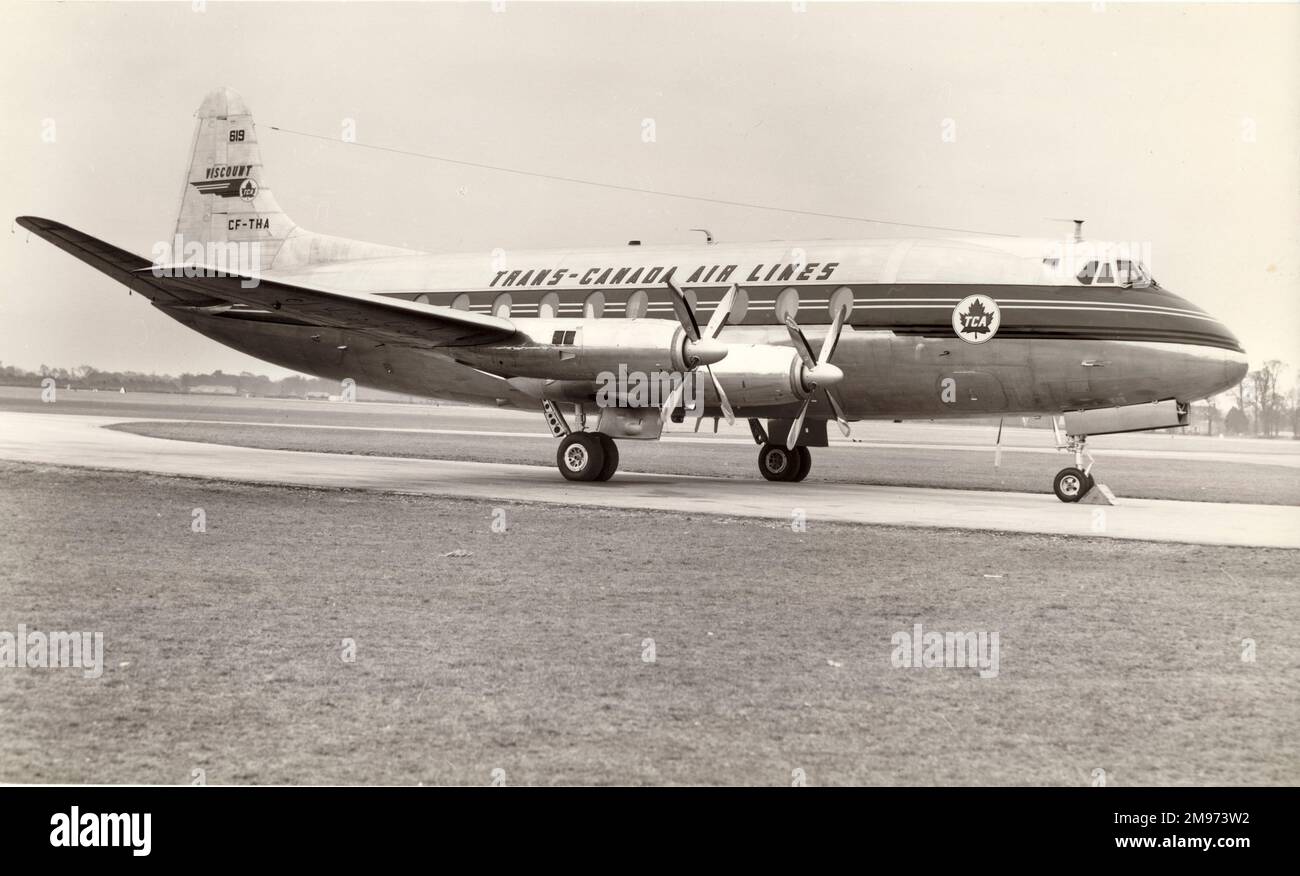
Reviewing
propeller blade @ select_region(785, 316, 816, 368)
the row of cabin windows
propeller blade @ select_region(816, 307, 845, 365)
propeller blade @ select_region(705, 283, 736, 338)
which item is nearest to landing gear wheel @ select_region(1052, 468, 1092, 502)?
propeller blade @ select_region(816, 307, 845, 365)

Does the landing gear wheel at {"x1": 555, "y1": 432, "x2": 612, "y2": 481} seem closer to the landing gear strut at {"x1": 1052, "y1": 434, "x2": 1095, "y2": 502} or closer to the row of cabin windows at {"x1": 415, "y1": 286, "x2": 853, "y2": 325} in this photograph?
the row of cabin windows at {"x1": 415, "y1": 286, "x2": 853, "y2": 325}

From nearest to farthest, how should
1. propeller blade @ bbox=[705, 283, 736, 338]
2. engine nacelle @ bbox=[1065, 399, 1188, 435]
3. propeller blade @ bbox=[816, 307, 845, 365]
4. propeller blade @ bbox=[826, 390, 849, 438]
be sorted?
engine nacelle @ bbox=[1065, 399, 1188, 435] < propeller blade @ bbox=[705, 283, 736, 338] < propeller blade @ bbox=[816, 307, 845, 365] < propeller blade @ bbox=[826, 390, 849, 438]

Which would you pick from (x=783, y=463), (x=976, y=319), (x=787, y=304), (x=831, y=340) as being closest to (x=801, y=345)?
(x=831, y=340)

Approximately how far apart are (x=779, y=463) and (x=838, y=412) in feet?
12.1

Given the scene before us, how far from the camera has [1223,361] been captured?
722 inches

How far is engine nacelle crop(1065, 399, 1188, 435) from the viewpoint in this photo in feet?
61.6

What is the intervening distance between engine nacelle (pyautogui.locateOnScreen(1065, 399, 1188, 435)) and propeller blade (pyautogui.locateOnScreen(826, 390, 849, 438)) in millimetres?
3872

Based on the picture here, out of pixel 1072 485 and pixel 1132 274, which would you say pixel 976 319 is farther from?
pixel 1072 485

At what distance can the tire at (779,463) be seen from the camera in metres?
23.8

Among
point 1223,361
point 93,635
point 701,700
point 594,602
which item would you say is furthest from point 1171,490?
point 93,635

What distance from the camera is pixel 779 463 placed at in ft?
78.3

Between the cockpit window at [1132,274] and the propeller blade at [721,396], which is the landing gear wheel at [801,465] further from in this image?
the cockpit window at [1132,274]

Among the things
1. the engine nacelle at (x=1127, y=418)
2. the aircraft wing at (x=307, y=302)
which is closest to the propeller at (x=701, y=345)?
the aircraft wing at (x=307, y=302)
